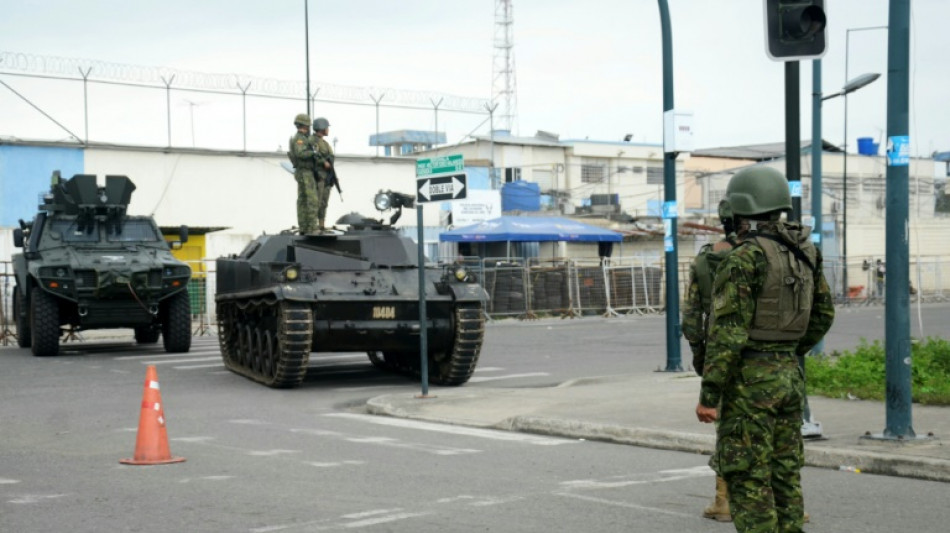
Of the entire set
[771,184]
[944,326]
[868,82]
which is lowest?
[944,326]

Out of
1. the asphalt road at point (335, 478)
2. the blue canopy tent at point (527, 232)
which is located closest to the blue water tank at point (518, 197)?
the blue canopy tent at point (527, 232)

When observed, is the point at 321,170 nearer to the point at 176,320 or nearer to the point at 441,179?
the point at 441,179

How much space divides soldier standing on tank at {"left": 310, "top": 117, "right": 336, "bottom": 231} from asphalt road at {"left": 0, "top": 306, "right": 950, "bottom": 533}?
11.2 feet

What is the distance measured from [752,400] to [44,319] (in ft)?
60.2

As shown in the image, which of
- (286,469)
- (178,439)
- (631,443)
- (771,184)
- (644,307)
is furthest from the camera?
(644,307)

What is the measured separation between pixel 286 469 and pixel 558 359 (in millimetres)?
12448

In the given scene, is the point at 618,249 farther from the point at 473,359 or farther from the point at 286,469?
the point at 286,469

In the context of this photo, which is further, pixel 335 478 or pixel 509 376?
pixel 509 376

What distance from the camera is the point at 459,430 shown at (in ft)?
40.7

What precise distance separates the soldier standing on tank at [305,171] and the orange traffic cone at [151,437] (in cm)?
843

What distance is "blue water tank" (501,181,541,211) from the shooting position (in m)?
51.9

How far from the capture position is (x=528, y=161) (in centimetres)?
6006

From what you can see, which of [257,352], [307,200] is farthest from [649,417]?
[307,200]

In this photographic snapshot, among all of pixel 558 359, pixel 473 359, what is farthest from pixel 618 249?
pixel 473 359
